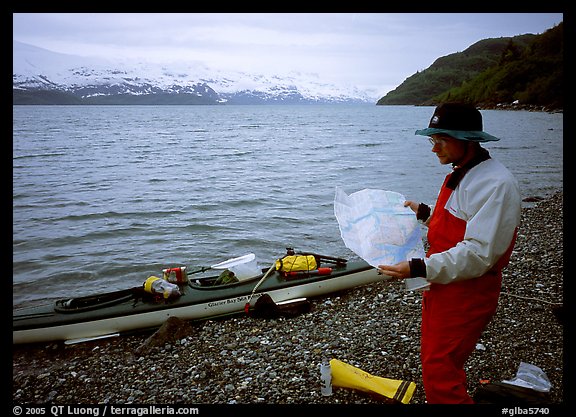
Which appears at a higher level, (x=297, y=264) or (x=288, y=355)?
(x=297, y=264)

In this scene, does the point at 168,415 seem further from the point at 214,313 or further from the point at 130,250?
the point at 130,250

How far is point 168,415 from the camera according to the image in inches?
125

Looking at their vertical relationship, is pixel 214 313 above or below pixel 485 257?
below

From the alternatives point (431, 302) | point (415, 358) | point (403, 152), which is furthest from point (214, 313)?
point (403, 152)

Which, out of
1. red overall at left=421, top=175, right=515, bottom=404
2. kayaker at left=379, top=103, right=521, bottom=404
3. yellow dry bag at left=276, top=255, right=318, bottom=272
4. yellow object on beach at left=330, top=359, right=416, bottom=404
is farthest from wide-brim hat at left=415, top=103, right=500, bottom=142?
yellow dry bag at left=276, top=255, right=318, bottom=272

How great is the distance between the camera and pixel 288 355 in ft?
18.8

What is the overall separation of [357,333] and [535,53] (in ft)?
411

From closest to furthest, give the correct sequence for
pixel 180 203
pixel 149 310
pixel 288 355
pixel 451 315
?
pixel 451 315
pixel 288 355
pixel 149 310
pixel 180 203

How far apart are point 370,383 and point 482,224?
2587 millimetres

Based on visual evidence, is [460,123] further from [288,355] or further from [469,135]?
[288,355]

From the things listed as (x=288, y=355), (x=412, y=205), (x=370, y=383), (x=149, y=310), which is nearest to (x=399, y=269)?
(x=412, y=205)

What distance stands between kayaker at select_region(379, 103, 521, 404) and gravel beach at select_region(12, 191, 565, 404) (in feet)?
5.00

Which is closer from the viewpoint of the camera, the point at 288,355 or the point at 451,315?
the point at 451,315

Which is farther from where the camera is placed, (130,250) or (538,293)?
(130,250)
